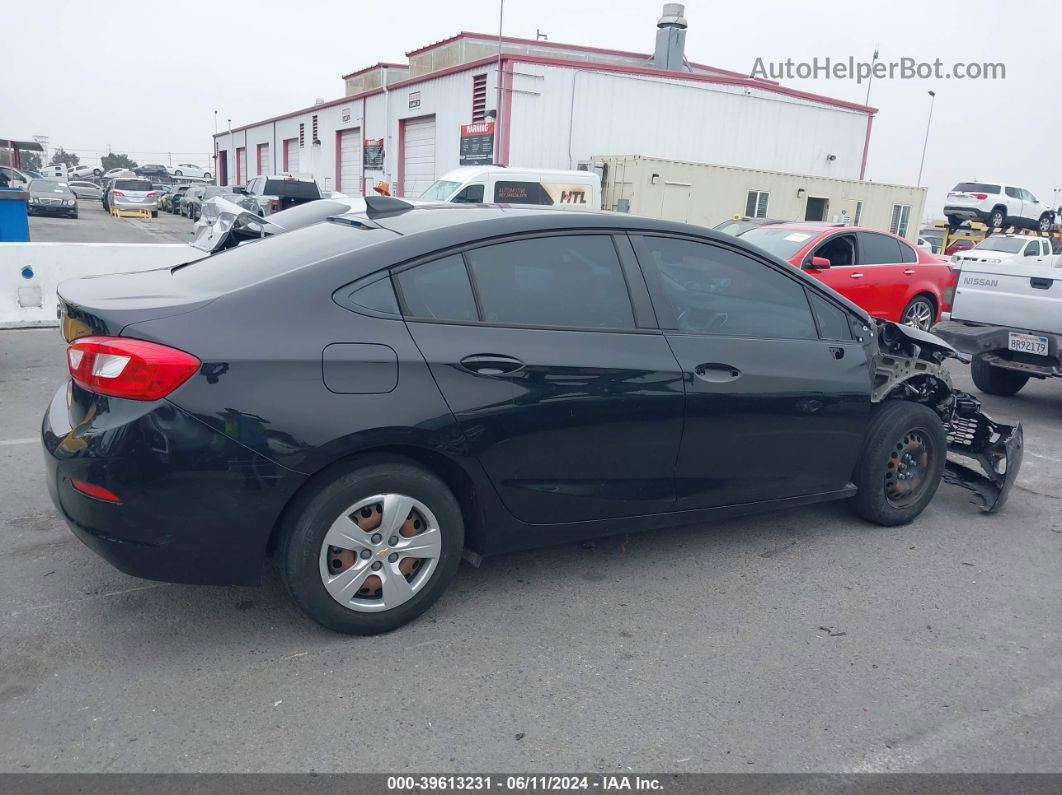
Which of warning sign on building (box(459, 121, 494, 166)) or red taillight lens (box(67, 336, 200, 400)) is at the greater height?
warning sign on building (box(459, 121, 494, 166))

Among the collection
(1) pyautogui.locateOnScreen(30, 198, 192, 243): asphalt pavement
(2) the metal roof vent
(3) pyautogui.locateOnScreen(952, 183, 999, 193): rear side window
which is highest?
(2) the metal roof vent

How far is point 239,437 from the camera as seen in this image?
113 inches

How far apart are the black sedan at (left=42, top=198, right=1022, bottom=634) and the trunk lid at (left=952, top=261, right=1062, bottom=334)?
3912mm

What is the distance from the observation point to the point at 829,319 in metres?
4.26

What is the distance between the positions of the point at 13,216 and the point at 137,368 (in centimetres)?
983

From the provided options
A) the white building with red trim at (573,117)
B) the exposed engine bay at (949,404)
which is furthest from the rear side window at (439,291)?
the white building with red trim at (573,117)

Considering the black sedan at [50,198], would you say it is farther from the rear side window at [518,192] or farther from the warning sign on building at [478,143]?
the rear side window at [518,192]

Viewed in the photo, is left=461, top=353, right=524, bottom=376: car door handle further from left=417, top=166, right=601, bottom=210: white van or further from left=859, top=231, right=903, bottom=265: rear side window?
left=417, top=166, right=601, bottom=210: white van

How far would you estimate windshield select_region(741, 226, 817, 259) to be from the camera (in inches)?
409

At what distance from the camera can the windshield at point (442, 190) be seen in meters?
14.8

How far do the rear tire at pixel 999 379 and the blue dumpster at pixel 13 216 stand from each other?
1117cm

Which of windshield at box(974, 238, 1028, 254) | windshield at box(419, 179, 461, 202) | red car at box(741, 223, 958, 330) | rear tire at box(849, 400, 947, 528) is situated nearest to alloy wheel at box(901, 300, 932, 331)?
red car at box(741, 223, 958, 330)

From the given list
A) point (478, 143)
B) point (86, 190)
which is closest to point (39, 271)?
point (478, 143)
